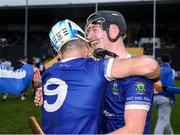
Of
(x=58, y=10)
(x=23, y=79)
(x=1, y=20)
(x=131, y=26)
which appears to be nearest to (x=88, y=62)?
(x=23, y=79)

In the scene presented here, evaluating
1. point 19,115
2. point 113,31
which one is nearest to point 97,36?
point 113,31

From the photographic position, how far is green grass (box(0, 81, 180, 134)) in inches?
534

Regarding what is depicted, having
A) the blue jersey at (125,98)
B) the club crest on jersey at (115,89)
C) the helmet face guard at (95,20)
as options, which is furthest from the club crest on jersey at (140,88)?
the helmet face guard at (95,20)

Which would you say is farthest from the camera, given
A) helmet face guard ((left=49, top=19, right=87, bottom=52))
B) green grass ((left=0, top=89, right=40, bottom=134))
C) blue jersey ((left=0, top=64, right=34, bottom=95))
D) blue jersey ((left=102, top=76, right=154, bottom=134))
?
green grass ((left=0, top=89, right=40, bottom=134))

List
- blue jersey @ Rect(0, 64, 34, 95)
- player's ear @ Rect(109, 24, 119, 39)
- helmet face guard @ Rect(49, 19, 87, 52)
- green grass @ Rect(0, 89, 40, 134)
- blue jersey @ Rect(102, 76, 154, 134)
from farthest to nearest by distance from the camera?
green grass @ Rect(0, 89, 40, 134)
blue jersey @ Rect(0, 64, 34, 95)
player's ear @ Rect(109, 24, 119, 39)
helmet face guard @ Rect(49, 19, 87, 52)
blue jersey @ Rect(102, 76, 154, 134)

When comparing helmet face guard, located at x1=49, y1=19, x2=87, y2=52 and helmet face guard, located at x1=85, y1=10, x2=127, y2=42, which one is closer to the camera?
helmet face guard, located at x1=49, y1=19, x2=87, y2=52

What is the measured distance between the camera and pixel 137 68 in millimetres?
3102

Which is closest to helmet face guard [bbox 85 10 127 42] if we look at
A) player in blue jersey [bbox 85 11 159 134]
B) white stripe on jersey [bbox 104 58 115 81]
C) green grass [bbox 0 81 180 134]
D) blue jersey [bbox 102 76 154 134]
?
player in blue jersey [bbox 85 11 159 134]

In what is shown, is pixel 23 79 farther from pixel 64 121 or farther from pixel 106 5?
pixel 106 5

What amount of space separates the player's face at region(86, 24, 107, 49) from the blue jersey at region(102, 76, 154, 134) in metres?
0.27

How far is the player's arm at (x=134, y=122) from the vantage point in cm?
305

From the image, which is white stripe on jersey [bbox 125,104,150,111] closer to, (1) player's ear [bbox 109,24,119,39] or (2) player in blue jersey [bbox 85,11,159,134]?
(2) player in blue jersey [bbox 85,11,159,134]

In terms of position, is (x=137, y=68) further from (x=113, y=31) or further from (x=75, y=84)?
(x=113, y=31)

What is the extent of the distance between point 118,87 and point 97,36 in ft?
1.19
